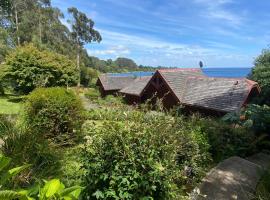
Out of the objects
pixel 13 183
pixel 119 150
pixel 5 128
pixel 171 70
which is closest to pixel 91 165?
pixel 119 150

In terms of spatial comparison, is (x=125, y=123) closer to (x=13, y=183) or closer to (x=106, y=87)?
(x=13, y=183)

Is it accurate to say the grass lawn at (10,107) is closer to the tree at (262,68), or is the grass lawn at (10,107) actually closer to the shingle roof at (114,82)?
the tree at (262,68)

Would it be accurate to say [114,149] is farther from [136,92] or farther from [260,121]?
[136,92]

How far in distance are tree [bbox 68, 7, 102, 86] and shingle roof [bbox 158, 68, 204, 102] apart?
30.0 metres

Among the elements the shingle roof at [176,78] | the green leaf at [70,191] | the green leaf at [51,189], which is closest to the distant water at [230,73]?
the shingle roof at [176,78]

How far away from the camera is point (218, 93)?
2294 cm

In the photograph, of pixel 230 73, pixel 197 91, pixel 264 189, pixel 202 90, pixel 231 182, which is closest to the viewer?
pixel 264 189

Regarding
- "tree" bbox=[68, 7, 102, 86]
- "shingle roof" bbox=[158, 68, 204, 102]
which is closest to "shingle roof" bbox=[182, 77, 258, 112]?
"shingle roof" bbox=[158, 68, 204, 102]

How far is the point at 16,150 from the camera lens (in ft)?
17.2

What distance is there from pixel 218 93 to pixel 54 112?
16796 millimetres

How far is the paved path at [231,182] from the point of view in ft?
18.5

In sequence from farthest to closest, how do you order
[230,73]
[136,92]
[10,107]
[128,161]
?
[230,73] → [136,92] → [10,107] → [128,161]

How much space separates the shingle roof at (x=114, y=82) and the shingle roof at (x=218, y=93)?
52.2 feet

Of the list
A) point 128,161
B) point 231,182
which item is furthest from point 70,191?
point 231,182
